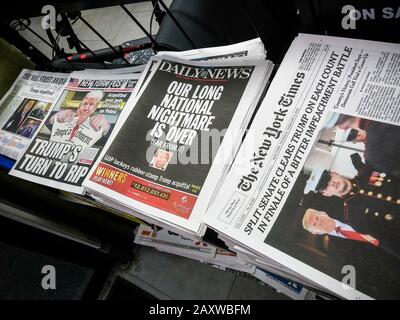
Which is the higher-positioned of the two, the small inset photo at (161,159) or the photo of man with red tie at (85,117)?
the photo of man with red tie at (85,117)

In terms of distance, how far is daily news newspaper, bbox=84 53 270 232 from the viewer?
539 millimetres

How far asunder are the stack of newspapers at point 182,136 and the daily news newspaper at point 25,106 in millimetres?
293

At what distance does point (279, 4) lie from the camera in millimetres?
545

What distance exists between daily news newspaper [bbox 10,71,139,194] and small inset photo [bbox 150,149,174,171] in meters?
0.15

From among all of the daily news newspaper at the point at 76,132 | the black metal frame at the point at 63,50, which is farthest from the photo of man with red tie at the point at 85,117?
the black metal frame at the point at 63,50

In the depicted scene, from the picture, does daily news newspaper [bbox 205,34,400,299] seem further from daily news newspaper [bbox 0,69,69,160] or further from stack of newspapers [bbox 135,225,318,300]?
daily news newspaper [bbox 0,69,69,160]

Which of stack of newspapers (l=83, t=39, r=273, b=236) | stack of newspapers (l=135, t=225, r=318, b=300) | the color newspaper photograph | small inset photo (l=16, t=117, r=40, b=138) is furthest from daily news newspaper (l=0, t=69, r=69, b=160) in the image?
the color newspaper photograph

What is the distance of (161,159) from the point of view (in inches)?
22.8

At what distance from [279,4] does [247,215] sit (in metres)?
0.36

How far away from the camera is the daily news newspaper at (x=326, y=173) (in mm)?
419

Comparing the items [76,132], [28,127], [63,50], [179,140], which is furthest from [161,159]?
[63,50]

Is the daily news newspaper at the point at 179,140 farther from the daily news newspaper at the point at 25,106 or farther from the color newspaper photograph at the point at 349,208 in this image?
the daily news newspaper at the point at 25,106

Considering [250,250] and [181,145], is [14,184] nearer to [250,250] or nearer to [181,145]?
[181,145]

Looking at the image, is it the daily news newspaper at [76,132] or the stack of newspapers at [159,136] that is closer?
the stack of newspapers at [159,136]
